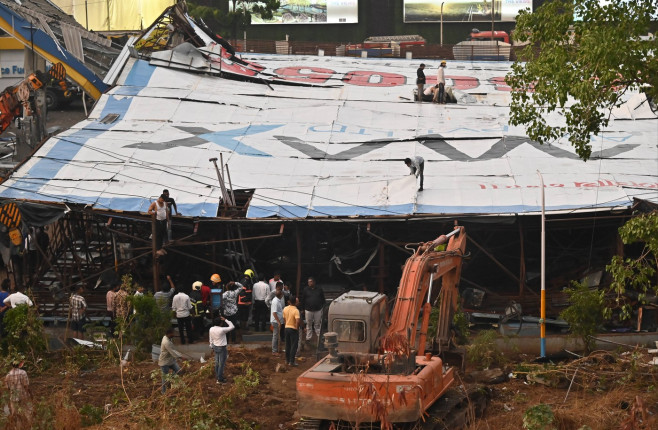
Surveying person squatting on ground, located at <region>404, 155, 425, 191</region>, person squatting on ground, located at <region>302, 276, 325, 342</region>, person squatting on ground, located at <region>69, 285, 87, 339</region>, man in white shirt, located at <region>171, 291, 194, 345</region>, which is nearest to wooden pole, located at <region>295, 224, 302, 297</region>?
person squatting on ground, located at <region>302, 276, 325, 342</region>

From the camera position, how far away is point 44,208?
20406mm

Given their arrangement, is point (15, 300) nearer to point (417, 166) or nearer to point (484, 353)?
point (417, 166)

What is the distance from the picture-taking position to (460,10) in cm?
5556

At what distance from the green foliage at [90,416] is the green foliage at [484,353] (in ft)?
22.0

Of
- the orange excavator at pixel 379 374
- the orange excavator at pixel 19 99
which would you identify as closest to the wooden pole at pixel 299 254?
the orange excavator at pixel 379 374

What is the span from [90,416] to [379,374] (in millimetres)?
4183

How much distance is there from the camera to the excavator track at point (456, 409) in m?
13.2

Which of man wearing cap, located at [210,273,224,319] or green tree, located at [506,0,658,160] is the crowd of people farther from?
green tree, located at [506,0,658,160]

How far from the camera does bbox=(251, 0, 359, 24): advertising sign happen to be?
56719mm

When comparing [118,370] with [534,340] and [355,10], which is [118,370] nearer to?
[534,340]

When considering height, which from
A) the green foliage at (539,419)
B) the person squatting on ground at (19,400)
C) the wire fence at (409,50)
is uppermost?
the wire fence at (409,50)

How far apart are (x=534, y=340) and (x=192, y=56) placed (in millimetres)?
14870

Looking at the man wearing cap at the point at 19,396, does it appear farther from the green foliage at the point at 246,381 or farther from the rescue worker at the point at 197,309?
the rescue worker at the point at 197,309

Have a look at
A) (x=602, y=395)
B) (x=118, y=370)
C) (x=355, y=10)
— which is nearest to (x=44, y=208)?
(x=118, y=370)
